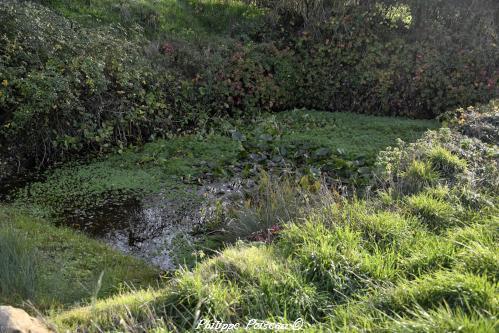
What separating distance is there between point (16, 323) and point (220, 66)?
25.4 feet

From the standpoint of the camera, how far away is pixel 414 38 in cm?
1133

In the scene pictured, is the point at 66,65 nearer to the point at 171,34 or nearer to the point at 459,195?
the point at 171,34

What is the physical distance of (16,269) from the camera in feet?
14.0

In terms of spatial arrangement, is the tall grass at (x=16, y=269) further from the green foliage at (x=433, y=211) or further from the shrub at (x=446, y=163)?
the shrub at (x=446, y=163)

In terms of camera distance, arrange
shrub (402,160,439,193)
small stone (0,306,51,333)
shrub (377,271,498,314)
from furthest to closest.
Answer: shrub (402,160,439,193) < shrub (377,271,498,314) < small stone (0,306,51,333)

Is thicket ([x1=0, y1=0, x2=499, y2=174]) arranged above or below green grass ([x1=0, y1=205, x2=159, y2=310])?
above

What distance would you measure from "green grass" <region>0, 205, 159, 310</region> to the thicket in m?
2.23

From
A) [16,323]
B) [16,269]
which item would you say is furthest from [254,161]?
[16,323]

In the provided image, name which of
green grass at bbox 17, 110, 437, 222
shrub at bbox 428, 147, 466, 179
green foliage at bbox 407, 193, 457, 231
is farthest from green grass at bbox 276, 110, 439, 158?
green foliage at bbox 407, 193, 457, 231

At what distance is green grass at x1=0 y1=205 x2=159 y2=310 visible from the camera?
4.16 m

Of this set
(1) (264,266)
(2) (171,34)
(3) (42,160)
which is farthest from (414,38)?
(1) (264,266)

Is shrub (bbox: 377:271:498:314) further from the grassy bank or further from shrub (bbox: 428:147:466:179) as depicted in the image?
shrub (bbox: 428:147:466:179)

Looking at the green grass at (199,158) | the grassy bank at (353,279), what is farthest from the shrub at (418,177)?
the green grass at (199,158)

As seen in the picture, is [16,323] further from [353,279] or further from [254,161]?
[254,161]
